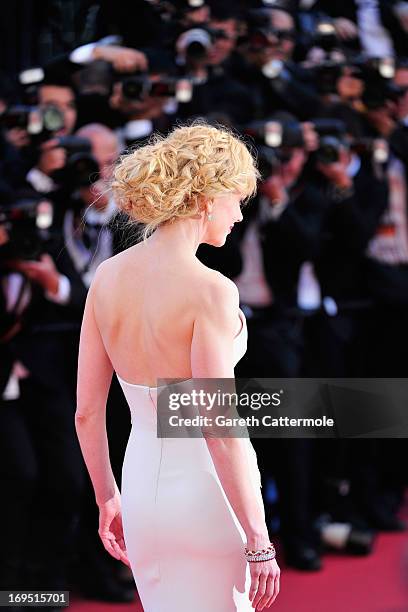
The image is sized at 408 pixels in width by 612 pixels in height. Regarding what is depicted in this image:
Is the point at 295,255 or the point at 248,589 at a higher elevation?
the point at 248,589

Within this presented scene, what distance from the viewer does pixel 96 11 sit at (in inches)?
156

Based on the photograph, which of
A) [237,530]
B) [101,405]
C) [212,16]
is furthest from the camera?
[212,16]

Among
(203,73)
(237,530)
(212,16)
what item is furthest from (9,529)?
(212,16)

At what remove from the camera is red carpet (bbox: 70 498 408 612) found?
11.7 feet

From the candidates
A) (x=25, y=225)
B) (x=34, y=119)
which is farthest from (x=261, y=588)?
(x=34, y=119)

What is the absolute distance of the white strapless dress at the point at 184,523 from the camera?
2.11 m

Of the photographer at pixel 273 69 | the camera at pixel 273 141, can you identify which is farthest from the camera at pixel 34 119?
the photographer at pixel 273 69

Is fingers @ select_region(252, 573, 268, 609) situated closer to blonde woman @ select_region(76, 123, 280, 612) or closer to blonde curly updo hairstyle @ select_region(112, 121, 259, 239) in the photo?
blonde woman @ select_region(76, 123, 280, 612)

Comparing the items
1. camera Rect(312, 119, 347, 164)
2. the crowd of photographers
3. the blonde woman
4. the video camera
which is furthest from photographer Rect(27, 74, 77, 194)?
the blonde woman

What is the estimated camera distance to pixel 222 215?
2182 mm

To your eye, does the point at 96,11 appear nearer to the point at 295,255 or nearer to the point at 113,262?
the point at 295,255

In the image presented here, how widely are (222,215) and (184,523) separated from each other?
0.61 metres

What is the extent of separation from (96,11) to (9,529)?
1865mm

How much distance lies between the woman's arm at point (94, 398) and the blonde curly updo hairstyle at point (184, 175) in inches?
7.6
